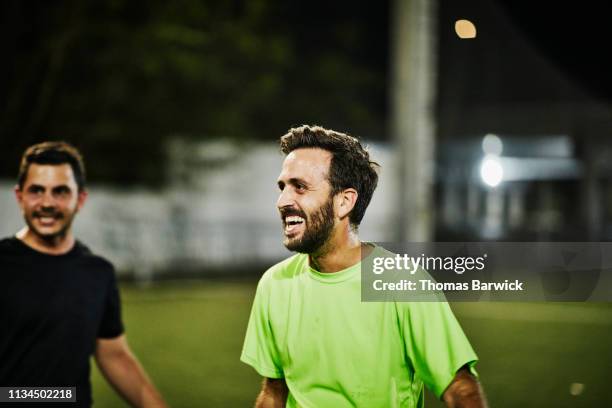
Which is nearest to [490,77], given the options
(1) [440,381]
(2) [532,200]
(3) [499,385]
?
(2) [532,200]

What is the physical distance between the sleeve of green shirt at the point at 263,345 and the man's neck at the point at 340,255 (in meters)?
0.23

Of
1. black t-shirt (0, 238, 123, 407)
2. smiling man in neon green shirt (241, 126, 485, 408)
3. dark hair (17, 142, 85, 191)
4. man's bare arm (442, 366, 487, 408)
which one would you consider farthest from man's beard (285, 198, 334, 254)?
dark hair (17, 142, 85, 191)

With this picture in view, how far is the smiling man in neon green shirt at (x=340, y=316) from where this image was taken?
282 cm

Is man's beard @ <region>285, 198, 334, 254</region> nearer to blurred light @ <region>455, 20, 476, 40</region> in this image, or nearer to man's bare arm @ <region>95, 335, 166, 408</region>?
man's bare arm @ <region>95, 335, 166, 408</region>

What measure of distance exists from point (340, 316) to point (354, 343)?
11 centimetres

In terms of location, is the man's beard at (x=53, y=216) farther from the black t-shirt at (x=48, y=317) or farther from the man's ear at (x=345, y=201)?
the man's ear at (x=345, y=201)

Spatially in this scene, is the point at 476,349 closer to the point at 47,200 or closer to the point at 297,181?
the point at 47,200

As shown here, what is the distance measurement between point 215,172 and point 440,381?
18.4 m

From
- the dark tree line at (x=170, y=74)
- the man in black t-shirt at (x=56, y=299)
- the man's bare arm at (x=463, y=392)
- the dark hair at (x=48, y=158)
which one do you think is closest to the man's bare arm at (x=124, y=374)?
the man in black t-shirt at (x=56, y=299)

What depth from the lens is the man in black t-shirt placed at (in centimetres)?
404

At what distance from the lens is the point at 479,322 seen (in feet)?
38.0

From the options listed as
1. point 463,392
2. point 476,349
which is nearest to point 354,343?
point 463,392

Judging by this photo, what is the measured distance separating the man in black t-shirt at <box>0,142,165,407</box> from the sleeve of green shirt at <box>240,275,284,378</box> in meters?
1.37

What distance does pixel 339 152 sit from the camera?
2.97 m
